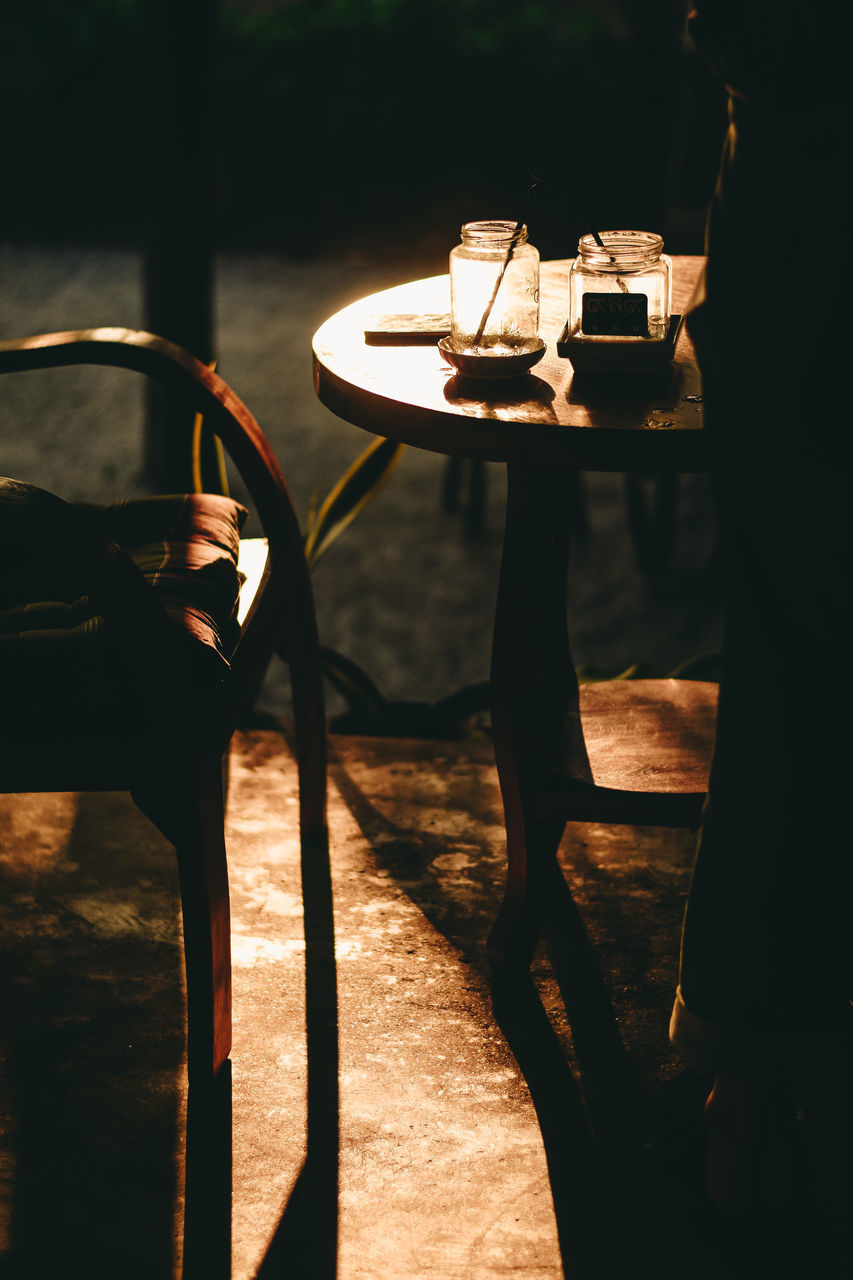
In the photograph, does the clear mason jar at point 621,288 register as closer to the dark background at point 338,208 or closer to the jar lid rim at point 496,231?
the jar lid rim at point 496,231

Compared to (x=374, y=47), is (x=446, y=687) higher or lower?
lower

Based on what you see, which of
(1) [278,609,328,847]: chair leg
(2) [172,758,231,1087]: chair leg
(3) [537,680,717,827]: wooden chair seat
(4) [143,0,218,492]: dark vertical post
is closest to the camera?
(2) [172,758,231,1087]: chair leg

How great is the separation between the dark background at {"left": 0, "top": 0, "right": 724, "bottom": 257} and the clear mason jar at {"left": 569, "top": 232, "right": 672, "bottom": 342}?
5123 mm

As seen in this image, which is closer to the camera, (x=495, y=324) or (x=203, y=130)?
(x=495, y=324)

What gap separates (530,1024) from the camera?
63.6 inches

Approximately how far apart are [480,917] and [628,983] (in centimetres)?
25

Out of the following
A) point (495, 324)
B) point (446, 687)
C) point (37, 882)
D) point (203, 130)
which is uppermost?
point (203, 130)

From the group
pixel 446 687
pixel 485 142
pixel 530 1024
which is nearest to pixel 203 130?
pixel 446 687

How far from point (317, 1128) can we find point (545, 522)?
2.50 feet

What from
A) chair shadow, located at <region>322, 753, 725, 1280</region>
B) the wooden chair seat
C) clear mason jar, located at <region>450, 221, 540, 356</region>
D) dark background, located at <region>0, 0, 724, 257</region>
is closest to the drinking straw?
clear mason jar, located at <region>450, 221, 540, 356</region>

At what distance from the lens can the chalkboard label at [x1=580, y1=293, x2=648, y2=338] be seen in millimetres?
1437

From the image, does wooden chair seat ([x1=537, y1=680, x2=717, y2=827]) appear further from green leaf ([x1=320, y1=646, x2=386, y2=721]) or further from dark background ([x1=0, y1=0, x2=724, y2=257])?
dark background ([x1=0, y1=0, x2=724, y2=257])

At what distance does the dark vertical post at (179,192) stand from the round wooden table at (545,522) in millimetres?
1235

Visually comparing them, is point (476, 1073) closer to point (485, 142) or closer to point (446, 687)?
point (446, 687)
